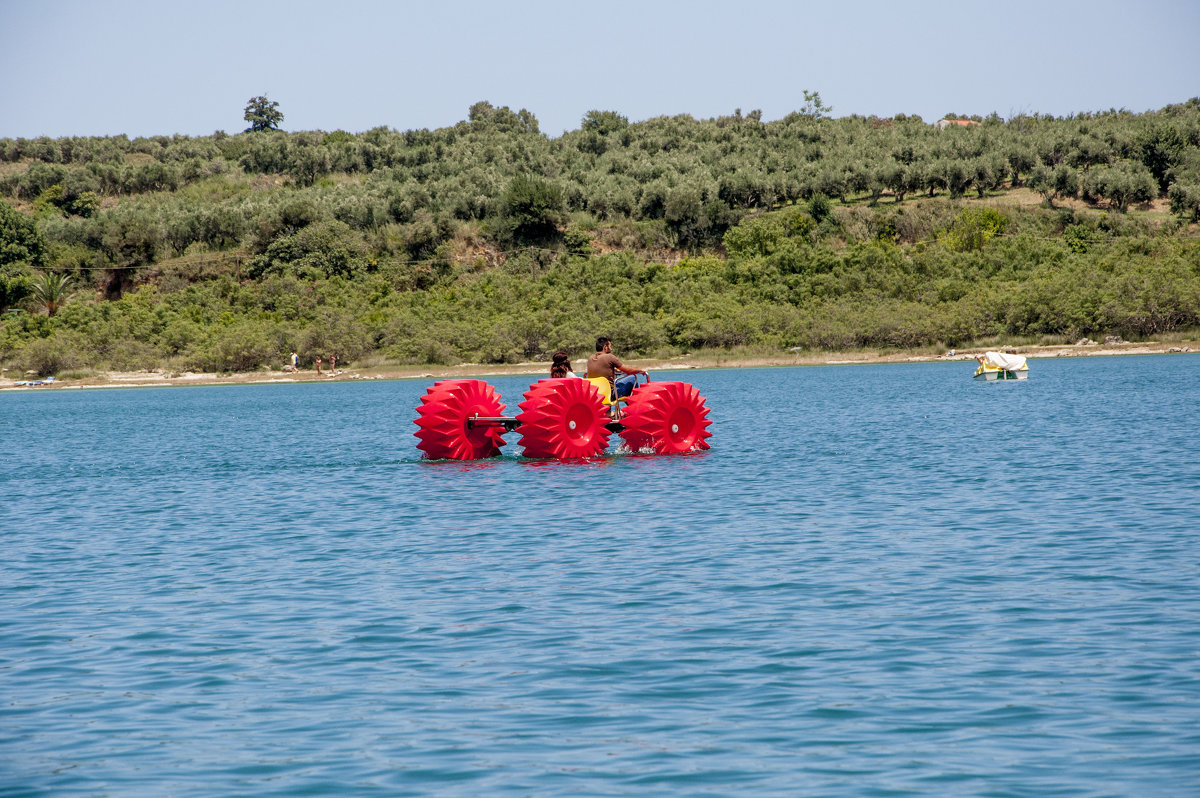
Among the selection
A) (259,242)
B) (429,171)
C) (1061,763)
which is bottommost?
(1061,763)

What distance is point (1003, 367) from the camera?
55094mm

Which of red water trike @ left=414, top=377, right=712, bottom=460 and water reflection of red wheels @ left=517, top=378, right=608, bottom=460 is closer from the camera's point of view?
water reflection of red wheels @ left=517, top=378, right=608, bottom=460

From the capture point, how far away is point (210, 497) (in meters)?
22.7

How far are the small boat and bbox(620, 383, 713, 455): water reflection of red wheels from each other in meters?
33.2

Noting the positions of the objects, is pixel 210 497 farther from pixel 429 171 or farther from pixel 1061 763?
pixel 429 171

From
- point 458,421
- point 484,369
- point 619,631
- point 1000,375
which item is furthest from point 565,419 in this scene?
point 484,369

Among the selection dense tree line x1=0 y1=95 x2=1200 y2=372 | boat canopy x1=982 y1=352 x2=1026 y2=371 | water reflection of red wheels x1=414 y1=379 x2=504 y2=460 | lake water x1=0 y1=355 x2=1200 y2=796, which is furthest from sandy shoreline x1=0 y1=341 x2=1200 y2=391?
lake water x1=0 y1=355 x2=1200 y2=796

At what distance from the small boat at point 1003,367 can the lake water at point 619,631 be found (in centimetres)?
3131

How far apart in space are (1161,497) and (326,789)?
14.5m

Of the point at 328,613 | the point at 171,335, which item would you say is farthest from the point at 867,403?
the point at 171,335

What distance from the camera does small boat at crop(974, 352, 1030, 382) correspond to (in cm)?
5512

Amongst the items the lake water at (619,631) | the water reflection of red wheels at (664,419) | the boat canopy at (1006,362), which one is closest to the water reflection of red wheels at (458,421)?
the lake water at (619,631)

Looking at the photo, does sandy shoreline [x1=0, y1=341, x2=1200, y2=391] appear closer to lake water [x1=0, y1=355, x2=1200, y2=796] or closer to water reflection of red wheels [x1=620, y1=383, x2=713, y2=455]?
water reflection of red wheels [x1=620, y1=383, x2=713, y2=455]

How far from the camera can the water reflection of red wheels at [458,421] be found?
25344 mm
